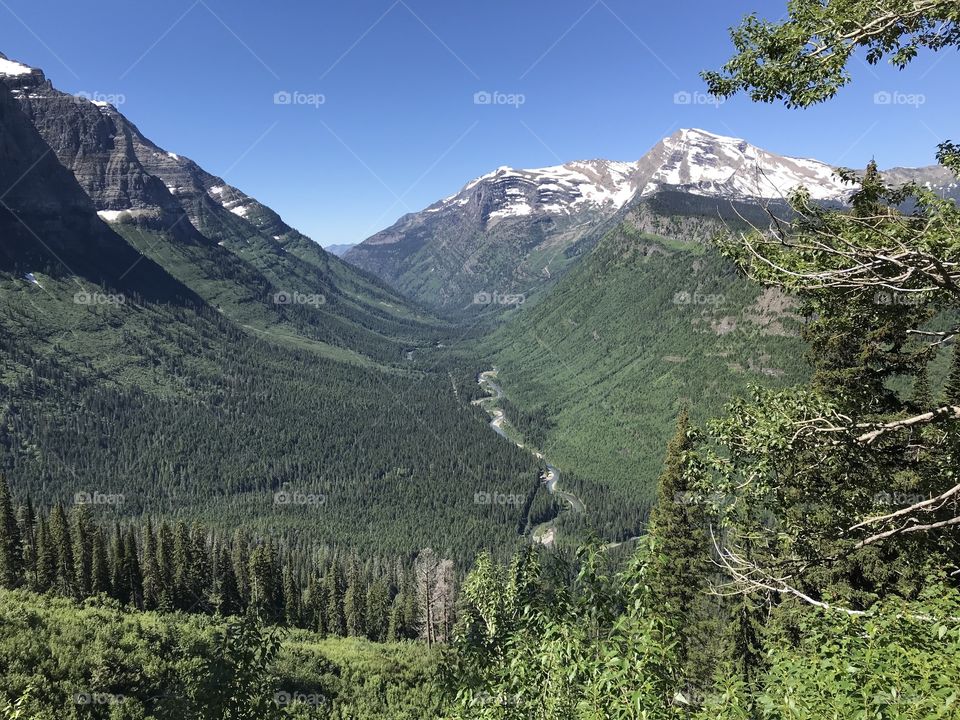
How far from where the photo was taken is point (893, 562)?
61.9 ft

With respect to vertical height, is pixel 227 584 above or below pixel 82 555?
below

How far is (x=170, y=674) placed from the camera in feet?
105

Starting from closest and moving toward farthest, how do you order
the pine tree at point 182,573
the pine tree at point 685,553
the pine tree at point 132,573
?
the pine tree at point 685,553
the pine tree at point 132,573
the pine tree at point 182,573

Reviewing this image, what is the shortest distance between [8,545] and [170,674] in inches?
1996

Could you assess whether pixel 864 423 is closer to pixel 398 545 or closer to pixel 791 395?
pixel 791 395

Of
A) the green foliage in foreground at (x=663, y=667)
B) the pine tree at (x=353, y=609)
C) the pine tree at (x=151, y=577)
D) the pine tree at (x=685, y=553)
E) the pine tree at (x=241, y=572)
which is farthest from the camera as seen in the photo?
the pine tree at (x=353, y=609)

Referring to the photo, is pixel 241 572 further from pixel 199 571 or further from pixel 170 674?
pixel 170 674

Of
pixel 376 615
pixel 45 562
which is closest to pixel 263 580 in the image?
pixel 376 615

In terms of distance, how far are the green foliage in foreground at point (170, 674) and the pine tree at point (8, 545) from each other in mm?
31909

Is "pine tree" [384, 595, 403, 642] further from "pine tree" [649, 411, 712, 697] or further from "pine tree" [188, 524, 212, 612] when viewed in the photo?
"pine tree" [649, 411, 712, 697]

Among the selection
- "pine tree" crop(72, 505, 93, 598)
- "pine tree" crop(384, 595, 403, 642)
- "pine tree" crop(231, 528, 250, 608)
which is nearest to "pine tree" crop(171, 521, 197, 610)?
"pine tree" crop(231, 528, 250, 608)

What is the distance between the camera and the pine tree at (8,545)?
64.1 metres

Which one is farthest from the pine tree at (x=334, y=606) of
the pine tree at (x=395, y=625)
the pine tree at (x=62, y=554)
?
the pine tree at (x=62, y=554)

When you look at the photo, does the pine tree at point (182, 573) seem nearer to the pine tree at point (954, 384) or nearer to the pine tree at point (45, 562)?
the pine tree at point (45, 562)
